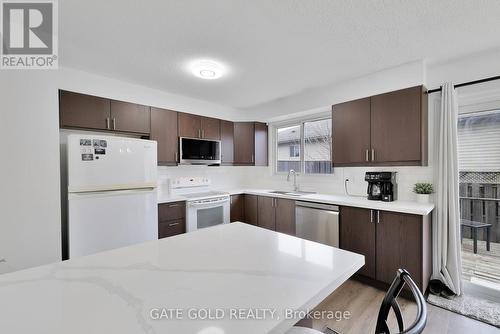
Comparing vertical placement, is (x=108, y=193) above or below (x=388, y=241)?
above

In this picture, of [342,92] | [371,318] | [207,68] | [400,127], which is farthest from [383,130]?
[207,68]

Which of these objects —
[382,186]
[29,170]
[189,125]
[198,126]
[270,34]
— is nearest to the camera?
[29,170]

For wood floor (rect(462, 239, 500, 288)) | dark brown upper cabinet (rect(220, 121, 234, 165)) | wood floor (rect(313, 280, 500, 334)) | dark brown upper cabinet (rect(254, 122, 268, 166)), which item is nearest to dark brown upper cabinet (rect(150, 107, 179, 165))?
dark brown upper cabinet (rect(220, 121, 234, 165))

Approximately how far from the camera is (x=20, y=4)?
152 centimetres

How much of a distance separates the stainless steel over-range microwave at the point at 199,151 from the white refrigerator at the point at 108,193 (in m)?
0.69

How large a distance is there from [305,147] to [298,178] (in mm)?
535

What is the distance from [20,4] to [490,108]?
3997 mm

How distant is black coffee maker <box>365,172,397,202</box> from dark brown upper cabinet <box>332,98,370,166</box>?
214 millimetres

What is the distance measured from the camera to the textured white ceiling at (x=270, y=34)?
59.9 inches

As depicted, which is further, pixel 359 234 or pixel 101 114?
pixel 101 114

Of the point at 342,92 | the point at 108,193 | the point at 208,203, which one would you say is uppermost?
the point at 342,92

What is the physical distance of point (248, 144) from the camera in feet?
13.2

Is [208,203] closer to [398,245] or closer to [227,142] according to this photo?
[227,142]

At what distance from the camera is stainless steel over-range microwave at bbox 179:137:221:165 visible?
3.29 meters
